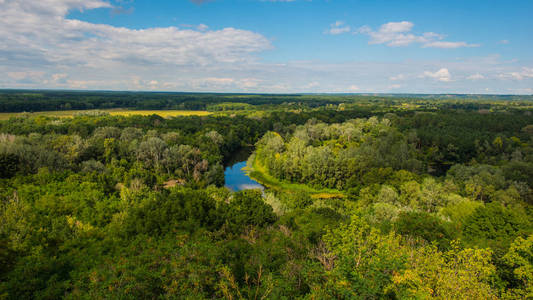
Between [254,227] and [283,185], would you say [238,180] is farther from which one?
[254,227]

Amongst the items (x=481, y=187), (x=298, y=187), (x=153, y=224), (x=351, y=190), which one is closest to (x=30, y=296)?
(x=153, y=224)

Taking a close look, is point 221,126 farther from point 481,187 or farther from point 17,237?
point 17,237

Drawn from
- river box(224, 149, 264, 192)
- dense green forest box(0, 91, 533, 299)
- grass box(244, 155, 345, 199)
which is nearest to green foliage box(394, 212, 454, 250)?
dense green forest box(0, 91, 533, 299)

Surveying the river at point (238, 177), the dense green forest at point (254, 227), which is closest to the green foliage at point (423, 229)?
the dense green forest at point (254, 227)

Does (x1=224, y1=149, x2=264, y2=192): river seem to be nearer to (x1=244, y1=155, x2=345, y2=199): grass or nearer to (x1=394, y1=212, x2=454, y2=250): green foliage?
(x1=244, y1=155, x2=345, y2=199): grass

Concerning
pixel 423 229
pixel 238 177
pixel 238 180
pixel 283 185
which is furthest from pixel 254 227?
pixel 238 177

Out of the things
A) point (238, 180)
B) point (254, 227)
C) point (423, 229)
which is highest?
point (423, 229)
